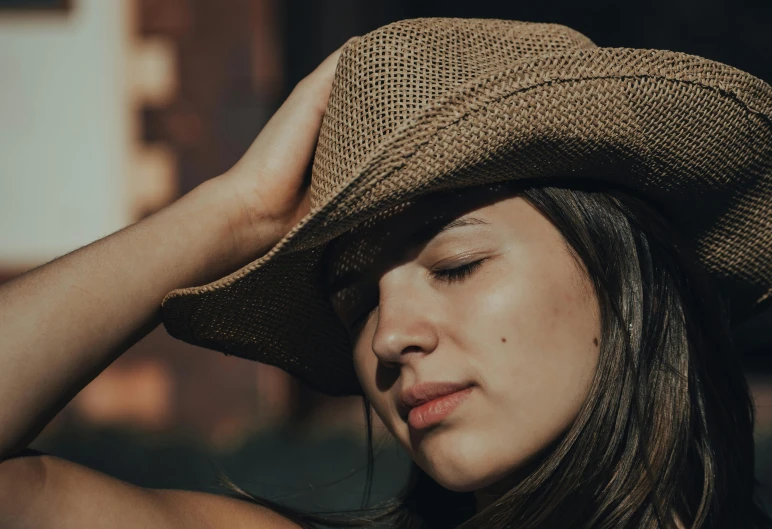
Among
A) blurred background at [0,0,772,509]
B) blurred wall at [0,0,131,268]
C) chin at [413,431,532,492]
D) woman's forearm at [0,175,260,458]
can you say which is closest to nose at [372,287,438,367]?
chin at [413,431,532,492]

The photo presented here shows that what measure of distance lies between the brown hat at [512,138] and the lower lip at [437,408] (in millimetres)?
330

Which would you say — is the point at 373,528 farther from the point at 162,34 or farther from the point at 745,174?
the point at 162,34

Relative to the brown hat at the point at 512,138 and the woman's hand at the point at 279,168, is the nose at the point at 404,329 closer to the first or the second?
the brown hat at the point at 512,138

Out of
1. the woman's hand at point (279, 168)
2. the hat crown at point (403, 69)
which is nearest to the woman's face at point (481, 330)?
the hat crown at point (403, 69)

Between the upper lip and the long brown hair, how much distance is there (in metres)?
0.24

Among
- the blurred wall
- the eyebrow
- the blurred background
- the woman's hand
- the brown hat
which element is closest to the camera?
the brown hat

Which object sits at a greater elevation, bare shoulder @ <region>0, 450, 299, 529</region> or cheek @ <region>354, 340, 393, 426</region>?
cheek @ <region>354, 340, 393, 426</region>

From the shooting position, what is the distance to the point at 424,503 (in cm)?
236

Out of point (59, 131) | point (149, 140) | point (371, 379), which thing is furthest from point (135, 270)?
point (59, 131)

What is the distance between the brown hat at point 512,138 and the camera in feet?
5.61

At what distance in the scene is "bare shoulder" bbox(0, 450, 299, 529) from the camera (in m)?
1.80

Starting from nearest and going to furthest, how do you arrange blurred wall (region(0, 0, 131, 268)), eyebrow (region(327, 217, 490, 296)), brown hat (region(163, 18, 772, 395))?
brown hat (region(163, 18, 772, 395)) → eyebrow (region(327, 217, 490, 296)) → blurred wall (region(0, 0, 131, 268))

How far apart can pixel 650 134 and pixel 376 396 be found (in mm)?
672

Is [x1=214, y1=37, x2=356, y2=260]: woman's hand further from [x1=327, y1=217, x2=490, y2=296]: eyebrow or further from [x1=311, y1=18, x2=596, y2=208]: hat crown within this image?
[x1=327, y1=217, x2=490, y2=296]: eyebrow
